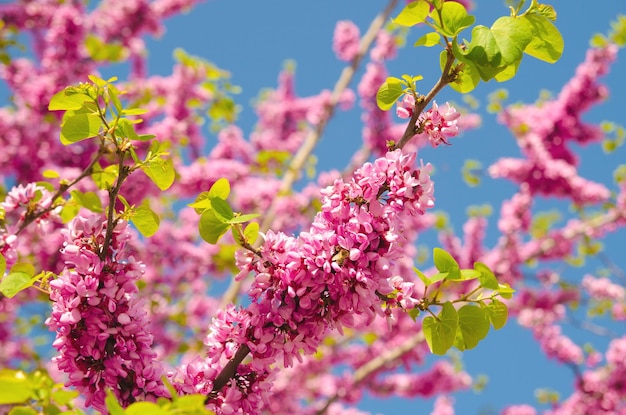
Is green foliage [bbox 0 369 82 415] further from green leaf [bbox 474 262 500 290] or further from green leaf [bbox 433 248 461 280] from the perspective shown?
green leaf [bbox 474 262 500 290]

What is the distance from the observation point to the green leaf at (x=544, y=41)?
4.99ft

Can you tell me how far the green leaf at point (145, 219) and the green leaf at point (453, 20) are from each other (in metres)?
1.03

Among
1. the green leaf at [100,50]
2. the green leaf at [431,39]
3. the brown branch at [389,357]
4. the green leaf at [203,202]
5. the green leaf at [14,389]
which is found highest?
the green leaf at [100,50]

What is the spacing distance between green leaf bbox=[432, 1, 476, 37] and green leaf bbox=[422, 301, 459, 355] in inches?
29.7

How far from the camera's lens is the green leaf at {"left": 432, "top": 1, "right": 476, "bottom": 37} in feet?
4.81

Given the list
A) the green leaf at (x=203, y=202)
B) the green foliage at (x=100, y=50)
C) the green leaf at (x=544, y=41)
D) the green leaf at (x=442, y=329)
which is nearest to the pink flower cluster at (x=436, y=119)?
the green leaf at (x=544, y=41)

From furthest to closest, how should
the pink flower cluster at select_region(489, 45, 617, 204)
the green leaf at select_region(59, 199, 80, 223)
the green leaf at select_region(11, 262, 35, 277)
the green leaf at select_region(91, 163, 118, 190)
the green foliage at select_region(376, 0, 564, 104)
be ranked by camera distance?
the pink flower cluster at select_region(489, 45, 617, 204) < the green leaf at select_region(59, 199, 80, 223) < the green leaf at select_region(91, 163, 118, 190) < the green leaf at select_region(11, 262, 35, 277) < the green foliage at select_region(376, 0, 564, 104)

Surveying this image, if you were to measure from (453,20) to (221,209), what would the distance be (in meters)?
0.82

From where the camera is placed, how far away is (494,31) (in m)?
1.46

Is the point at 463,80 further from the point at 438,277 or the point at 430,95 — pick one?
the point at 438,277

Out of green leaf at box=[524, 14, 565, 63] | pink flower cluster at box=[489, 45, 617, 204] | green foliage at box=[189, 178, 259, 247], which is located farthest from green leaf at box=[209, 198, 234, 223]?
pink flower cluster at box=[489, 45, 617, 204]

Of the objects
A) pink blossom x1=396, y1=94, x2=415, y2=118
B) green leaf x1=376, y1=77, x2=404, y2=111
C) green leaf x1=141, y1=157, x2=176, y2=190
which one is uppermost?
green leaf x1=376, y1=77, x2=404, y2=111

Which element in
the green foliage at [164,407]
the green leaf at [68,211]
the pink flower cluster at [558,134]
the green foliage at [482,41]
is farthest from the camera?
the pink flower cluster at [558,134]

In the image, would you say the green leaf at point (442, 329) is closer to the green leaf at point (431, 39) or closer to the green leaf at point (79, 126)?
the green leaf at point (431, 39)
